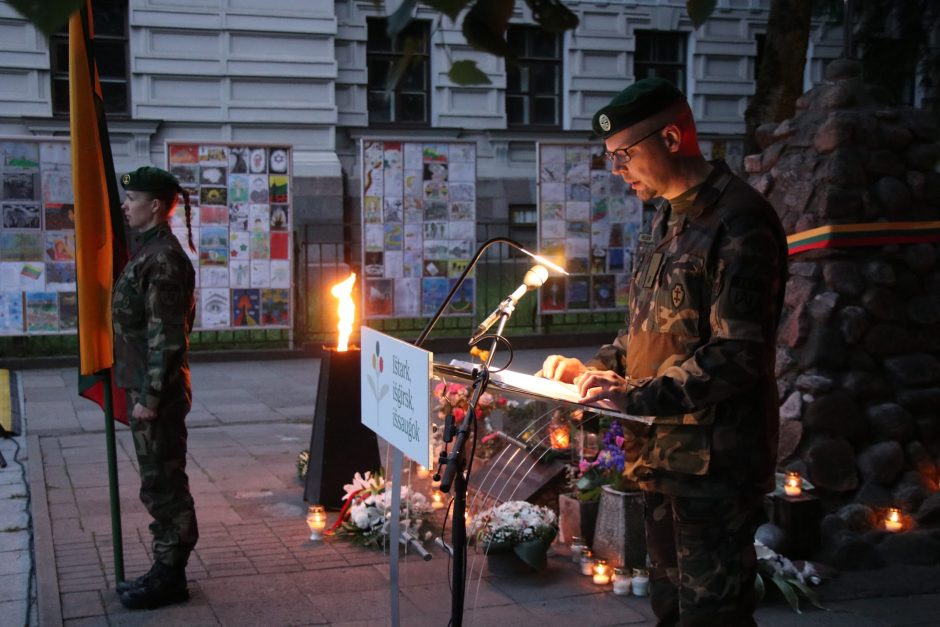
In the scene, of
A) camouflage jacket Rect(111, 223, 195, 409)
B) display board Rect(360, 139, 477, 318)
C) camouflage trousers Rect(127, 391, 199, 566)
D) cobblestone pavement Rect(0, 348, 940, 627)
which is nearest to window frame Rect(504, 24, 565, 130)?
display board Rect(360, 139, 477, 318)

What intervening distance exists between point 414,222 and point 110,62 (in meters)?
8.54

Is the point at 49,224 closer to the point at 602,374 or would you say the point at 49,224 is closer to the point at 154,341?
the point at 154,341

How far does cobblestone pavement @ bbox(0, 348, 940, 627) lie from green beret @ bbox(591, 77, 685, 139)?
222 cm

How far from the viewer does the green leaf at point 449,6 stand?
85.5 inches

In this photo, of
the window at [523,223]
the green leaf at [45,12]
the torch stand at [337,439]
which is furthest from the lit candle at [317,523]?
the window at [523,223]

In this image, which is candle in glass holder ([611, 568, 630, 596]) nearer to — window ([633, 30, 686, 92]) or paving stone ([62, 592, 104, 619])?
paving stone ([62, 592, 104, 619])

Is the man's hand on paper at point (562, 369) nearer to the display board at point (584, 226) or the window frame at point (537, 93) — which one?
the display board at point (584, 226)

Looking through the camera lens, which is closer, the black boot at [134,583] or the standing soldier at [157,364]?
the standing soldier at [157,364]

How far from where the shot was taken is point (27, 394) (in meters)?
11.5

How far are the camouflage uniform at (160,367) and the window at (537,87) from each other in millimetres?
17427

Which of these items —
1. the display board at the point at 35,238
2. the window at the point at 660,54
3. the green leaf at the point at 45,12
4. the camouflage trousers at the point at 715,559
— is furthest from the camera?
the window at the point at 660,54

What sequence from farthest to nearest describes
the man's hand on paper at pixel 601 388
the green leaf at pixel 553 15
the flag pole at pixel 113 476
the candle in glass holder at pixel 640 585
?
1. the candle in glass holder at pixel 640 585
2. the flag pole at pixel 113 476
3. the man's hand on paper at pixel 601 388
4. the green leaf at pixel 553 15

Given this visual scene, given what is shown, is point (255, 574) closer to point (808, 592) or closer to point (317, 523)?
point (317, 523)

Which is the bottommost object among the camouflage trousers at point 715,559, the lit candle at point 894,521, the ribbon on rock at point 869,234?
the lit candle at point 894,521
